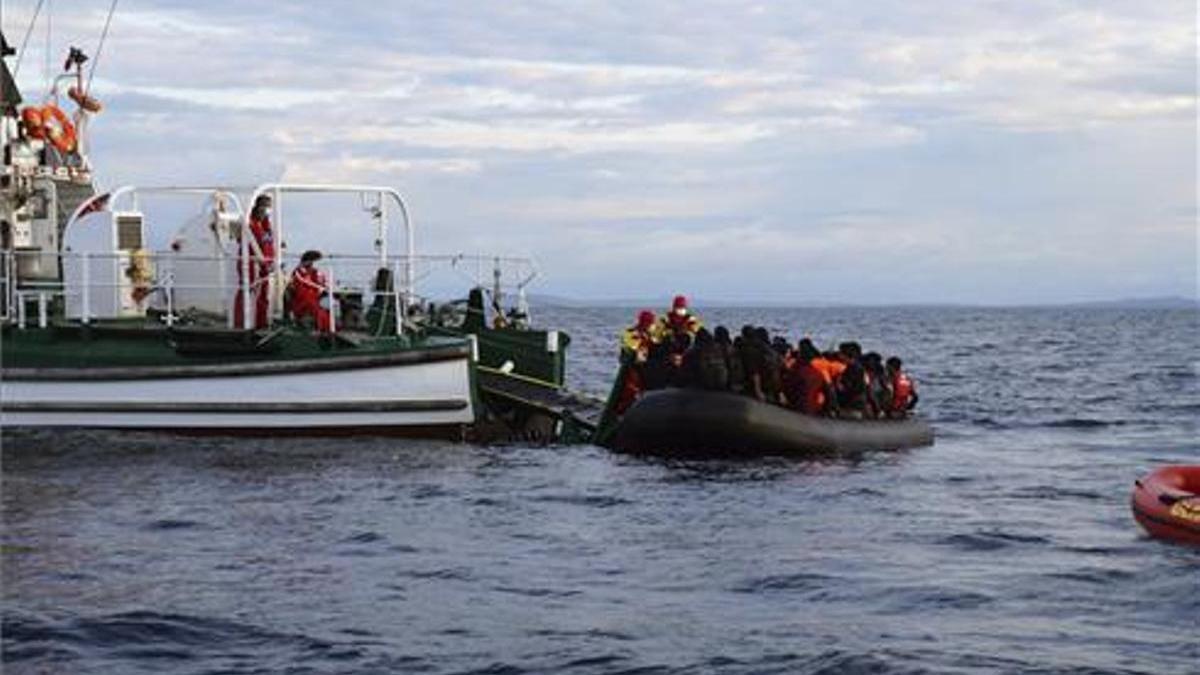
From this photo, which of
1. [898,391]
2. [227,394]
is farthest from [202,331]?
[898,391]

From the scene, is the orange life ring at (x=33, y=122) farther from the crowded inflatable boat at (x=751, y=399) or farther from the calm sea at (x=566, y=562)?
the crowded inflatable boat at (x=751, y=399)

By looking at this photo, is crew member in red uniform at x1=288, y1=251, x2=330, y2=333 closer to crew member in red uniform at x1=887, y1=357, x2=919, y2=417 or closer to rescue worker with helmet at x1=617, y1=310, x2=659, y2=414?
rescue worker with helmet at x1=617, y1=310, x2=659, y2=414

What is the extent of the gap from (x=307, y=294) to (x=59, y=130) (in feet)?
17.7

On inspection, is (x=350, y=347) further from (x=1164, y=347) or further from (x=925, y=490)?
(x=1164, y=347)

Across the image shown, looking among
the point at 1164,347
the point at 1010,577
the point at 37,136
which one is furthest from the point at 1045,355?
the point at 1010,577

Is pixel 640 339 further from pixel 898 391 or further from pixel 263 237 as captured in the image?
pixel 263 237

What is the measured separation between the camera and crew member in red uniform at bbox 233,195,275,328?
21766 mm

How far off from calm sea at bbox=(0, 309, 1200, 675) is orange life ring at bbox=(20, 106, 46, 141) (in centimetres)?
556

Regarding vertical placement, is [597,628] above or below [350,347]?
below

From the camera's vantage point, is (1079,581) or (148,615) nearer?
(148,615)

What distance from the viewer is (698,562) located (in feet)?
46.0

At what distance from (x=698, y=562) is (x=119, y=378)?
359 inches

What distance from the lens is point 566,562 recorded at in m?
14.0

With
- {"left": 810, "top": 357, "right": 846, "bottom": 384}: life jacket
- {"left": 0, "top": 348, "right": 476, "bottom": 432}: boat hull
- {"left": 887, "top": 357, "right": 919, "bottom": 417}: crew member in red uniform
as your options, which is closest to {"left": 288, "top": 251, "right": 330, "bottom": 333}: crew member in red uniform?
{"left": 0, "top": 348, "right": 476, "bottom": 432}: boat hull
